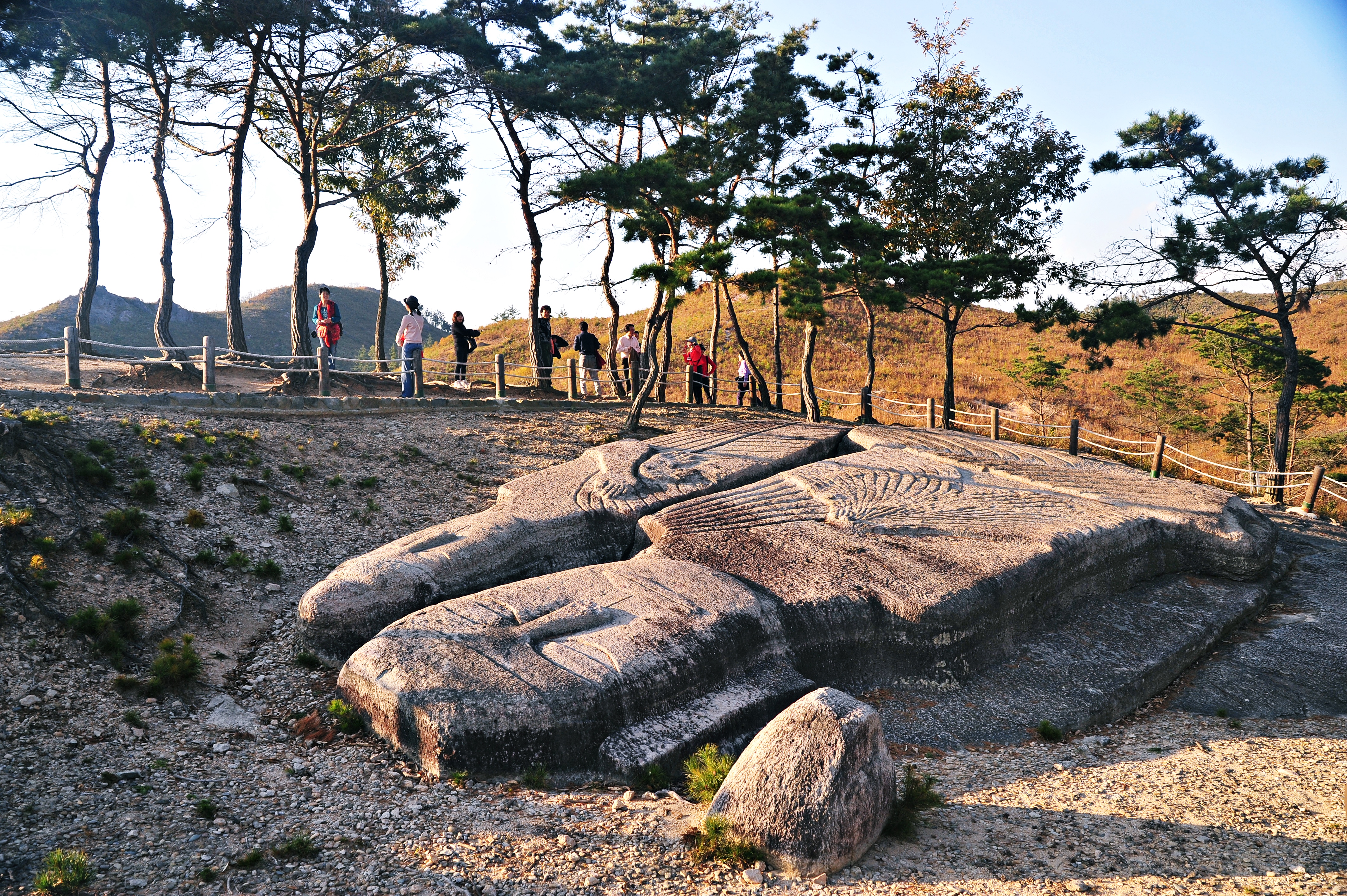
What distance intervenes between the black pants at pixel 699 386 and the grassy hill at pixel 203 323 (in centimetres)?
2577

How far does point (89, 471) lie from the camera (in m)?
9.81

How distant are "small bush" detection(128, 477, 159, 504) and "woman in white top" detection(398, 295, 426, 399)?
6.23 meters

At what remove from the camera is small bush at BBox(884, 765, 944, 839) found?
5797mm

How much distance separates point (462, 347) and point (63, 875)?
14.5m

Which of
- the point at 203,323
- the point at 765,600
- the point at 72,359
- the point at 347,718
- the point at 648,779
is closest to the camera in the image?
the point at 648,779

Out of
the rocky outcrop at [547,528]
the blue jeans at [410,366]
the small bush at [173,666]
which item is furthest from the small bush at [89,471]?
the blue jeans at [410,366]

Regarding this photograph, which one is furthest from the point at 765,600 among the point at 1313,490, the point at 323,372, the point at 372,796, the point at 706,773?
the point at 1313,490

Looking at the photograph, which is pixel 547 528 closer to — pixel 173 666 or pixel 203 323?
pixel 173 666

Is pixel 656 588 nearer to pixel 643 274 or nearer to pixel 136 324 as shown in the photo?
pixel 643 274

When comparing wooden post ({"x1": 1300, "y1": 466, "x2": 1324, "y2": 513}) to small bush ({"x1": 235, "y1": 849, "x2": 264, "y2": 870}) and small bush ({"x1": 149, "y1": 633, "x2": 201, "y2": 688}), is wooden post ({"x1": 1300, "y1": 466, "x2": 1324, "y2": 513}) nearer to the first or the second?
small bush ({"x1": 235, "y1": 849, "x2": 264, "y2": 870})

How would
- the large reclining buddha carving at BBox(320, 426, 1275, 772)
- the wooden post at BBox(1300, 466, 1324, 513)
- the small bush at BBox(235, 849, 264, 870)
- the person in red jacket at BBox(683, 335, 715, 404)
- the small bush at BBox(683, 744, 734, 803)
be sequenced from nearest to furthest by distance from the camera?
the small bush at BBox(235, 849, 264, 870)
the small bush at BBox(683, 744, 734, 803)
the large reclining buddha carving at BBox(320, 426, 1275, 772)
the wooden post at BBox(1300, 466, 1324, 513)
the person in red jacket at BBox(683, 335, 715, 404)

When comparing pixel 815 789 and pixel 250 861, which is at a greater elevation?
pixel 815 789

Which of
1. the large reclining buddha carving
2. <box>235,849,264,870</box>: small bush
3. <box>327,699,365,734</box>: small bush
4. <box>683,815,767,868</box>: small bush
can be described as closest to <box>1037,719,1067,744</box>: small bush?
the large reclining buddha carving

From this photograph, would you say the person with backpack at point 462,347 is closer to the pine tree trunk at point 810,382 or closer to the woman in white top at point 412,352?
the woman in white top at point 412,352
